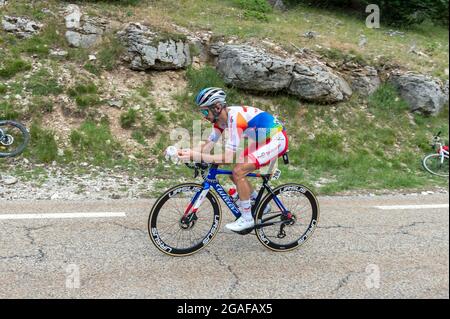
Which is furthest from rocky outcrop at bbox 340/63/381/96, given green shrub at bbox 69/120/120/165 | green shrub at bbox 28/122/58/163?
green shrub at bbox 28/122/58/163

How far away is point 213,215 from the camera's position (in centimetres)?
515

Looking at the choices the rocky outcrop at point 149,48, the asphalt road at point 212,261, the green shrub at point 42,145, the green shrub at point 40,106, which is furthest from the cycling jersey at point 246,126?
the rocky outcrop at point 149,48

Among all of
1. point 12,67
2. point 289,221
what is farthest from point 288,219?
point 12,67

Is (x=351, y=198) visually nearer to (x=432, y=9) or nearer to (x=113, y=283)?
(x=113, y=283)

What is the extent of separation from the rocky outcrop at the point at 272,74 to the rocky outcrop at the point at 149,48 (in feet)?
3.78

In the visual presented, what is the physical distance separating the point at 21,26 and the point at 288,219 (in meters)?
8.48

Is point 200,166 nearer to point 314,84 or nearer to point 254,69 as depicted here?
point 254,69

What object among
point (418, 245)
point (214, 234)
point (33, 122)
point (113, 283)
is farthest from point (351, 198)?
point (33, 122)

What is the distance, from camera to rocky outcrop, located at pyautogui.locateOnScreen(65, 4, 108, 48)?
10602mm

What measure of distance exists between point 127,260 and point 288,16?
465 inches

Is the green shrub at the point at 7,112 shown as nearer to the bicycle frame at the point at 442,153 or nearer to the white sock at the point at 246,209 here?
the white sock at the point at 246,209

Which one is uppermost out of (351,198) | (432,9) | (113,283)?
(432,9)

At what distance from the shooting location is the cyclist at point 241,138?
4738mm
